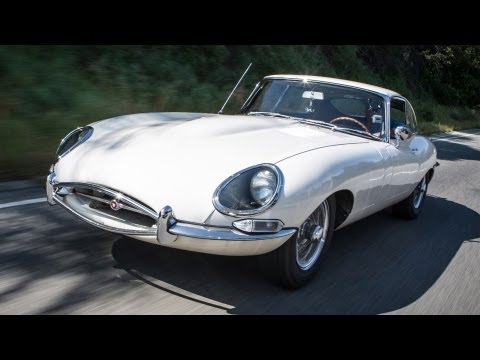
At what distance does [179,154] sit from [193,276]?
0.80 m

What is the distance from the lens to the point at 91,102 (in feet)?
27.0

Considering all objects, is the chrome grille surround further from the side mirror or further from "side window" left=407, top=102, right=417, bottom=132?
"side window" left=407, top=102, right=417, bottom=132

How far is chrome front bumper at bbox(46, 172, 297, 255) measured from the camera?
9.93 feet

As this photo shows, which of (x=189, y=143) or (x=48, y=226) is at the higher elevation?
(x=189, y=143)

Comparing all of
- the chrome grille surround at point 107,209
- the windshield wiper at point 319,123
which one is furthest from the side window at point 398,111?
the chrome grille surround at point 107,209

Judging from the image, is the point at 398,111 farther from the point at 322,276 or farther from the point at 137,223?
the point at 137,223

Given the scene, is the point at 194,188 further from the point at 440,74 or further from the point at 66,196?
the point at 440,74

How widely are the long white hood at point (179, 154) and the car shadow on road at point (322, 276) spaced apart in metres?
0.59

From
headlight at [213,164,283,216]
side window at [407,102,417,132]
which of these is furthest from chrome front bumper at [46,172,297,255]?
side window at [407,102,417,132]

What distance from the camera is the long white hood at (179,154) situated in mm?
3143

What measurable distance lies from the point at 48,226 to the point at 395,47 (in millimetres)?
25184

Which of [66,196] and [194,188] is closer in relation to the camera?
[194,188]

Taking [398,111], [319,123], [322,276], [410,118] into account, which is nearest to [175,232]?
[322,276]
